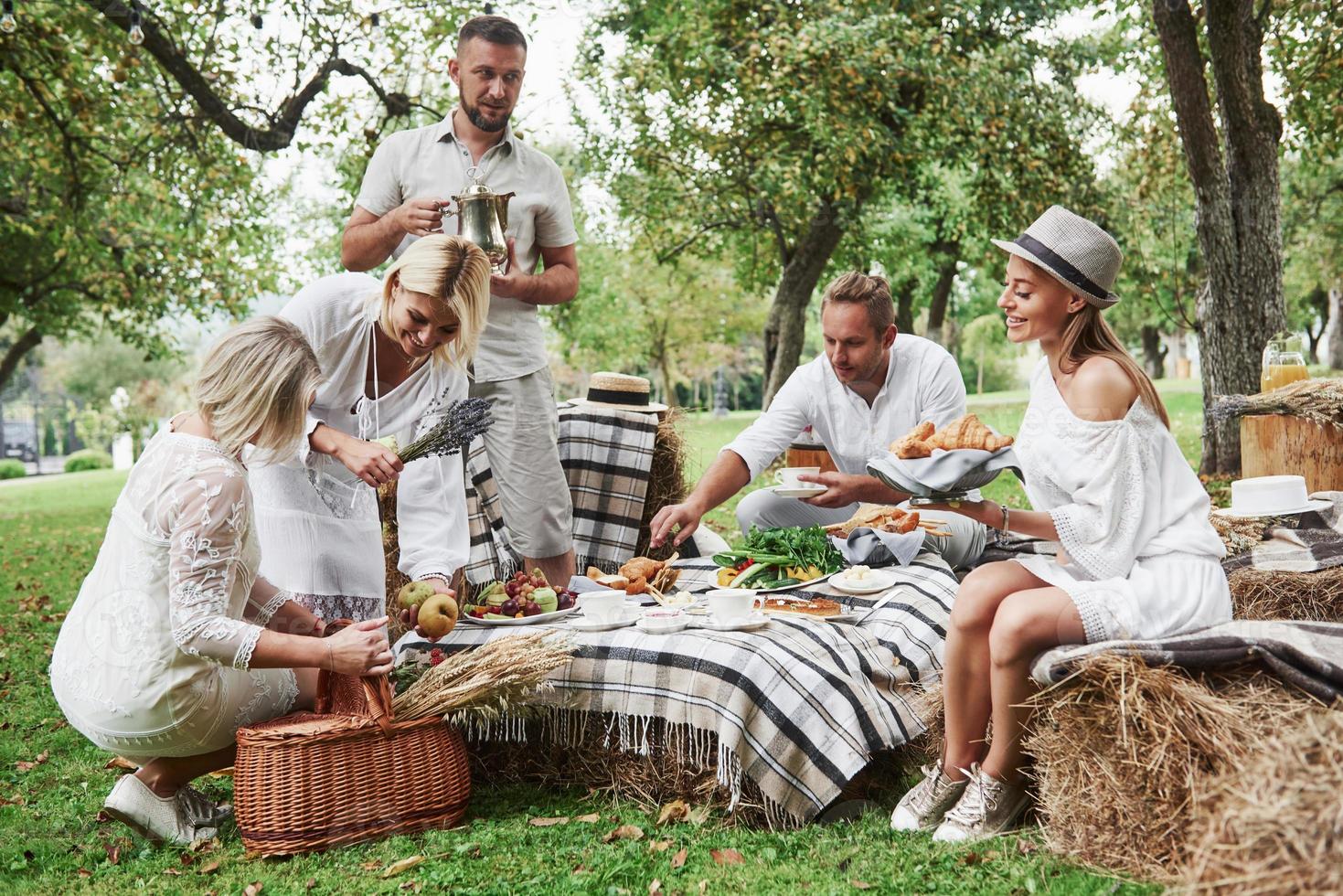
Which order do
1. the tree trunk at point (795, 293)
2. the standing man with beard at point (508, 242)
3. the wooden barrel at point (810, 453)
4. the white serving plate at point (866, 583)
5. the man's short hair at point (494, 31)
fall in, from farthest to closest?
the tree trunk at point (795, 293)
the wooden barrel at point (810, 453)
the standing man with beard at point (508, 242)
the man's short hair at point (494, 31)
the white serving plate at point (866, 583)

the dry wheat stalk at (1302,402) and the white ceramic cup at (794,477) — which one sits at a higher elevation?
the dry wheat stalk at (1302,402)

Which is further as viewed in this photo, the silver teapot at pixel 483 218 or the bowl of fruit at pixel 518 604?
the silver teapot at pixel 483 218

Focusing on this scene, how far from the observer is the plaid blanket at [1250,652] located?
2.69m

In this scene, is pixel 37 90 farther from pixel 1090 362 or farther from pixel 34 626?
pixel 1090 362

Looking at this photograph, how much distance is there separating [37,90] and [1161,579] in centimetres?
937

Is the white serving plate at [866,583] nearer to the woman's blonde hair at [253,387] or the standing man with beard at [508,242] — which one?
the standing man with beard at [508,242]

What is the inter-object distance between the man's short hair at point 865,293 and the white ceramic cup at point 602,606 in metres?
1.75

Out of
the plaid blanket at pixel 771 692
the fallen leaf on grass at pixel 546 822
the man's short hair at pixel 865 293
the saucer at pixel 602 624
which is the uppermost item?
the man's short hair at pixel 865 293

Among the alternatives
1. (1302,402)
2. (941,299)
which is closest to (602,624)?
(1302,402)

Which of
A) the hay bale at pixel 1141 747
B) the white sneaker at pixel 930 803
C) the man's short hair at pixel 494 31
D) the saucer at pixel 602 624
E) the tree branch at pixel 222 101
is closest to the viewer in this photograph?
the hay bale at pixel 1141 747

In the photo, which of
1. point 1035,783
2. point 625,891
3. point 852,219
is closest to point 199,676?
point 625,891

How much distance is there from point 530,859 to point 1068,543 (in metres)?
1.77

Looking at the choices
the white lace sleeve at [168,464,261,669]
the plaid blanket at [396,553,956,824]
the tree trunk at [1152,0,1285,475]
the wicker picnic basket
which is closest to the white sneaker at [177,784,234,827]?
the wicker picnic basket

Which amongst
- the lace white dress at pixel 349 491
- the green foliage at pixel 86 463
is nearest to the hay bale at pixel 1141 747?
the lace white dress at pixel 349 491
